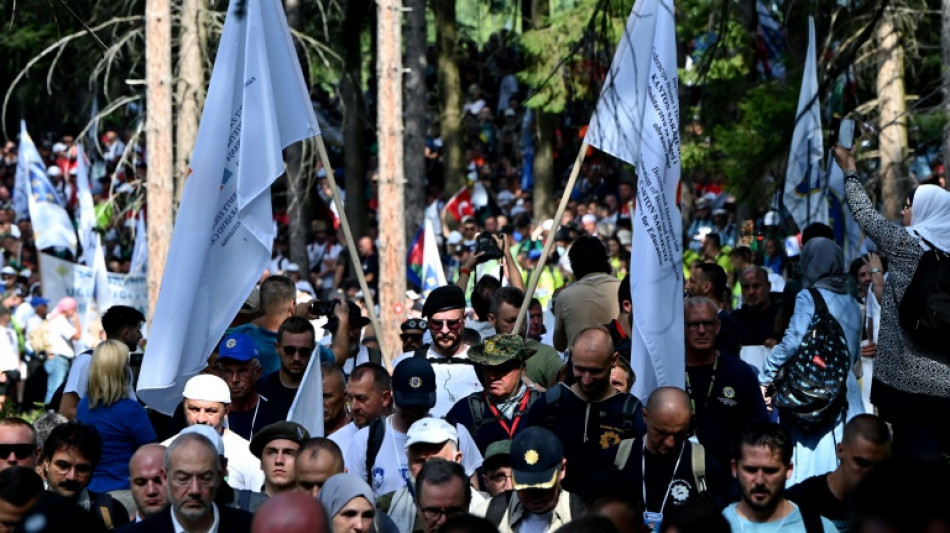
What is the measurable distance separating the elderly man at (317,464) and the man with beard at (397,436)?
749 mm

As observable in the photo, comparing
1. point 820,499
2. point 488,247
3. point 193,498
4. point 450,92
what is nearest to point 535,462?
point 820,499

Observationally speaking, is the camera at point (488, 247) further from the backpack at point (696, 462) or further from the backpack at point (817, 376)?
the backpack at point (696, 462)

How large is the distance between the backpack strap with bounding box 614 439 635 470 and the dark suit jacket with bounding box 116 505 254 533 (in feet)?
5.31

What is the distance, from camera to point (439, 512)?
6520 millimetres

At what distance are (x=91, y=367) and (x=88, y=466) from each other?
1.35m

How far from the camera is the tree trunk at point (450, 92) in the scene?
88.9 ft

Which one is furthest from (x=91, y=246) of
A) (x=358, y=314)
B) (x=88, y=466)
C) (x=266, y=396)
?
(x=88, y=466)

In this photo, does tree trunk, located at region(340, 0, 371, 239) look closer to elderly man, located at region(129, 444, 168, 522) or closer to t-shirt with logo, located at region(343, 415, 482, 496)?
t-shirt with logo, located at region(343, 415, 482, 496)

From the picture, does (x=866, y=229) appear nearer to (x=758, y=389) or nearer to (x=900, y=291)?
(x=900, y=291)

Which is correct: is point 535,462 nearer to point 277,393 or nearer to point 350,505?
point 350,505

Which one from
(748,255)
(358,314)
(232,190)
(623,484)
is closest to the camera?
(623,484)

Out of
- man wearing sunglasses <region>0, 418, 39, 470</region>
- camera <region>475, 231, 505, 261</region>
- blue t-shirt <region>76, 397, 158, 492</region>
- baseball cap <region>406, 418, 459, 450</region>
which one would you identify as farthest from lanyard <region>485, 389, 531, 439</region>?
camera <region>475, 231, 505, 261</region>

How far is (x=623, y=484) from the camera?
21.5 ft

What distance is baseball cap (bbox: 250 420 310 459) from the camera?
764 centimetres
